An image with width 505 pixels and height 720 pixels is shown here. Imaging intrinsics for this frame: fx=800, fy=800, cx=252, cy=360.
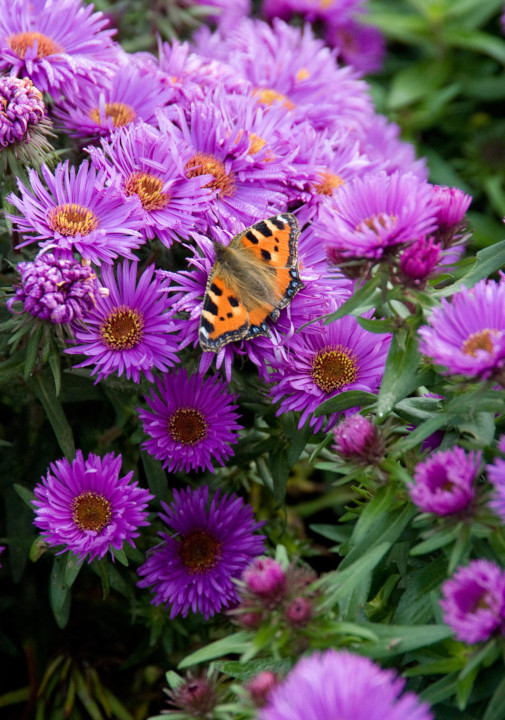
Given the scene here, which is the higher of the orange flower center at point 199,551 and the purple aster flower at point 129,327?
the purple aster flower at point 129,327

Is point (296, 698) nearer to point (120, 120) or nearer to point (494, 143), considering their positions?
point (120, 120)

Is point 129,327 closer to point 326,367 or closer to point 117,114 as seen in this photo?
point 326,367

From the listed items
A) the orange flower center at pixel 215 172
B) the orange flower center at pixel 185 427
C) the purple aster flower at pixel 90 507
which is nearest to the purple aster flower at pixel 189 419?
the orange flower center at pixel 185 427

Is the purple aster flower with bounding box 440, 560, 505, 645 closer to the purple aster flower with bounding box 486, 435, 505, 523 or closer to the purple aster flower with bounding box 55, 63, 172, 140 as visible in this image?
the purple aster flower with bounding box 486, 435, 505, 523

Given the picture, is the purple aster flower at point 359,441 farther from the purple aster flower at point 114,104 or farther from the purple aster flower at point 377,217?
the purple aster flower at point 114,104

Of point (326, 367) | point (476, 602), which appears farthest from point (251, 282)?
point (476, 602)

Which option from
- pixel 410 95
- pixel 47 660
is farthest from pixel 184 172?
pixel 410 95
